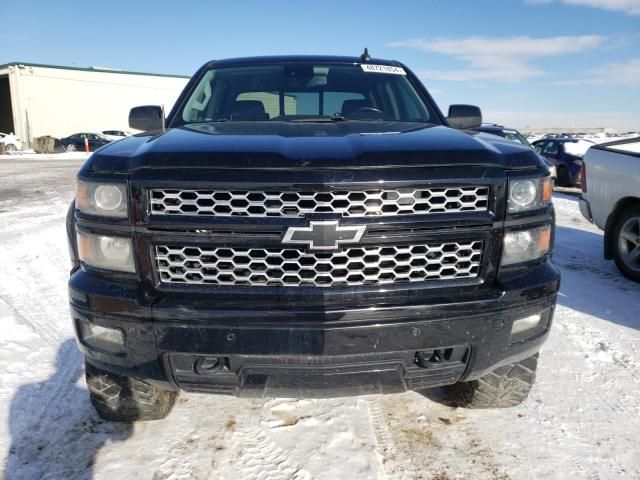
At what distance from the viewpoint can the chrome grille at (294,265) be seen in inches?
74.4

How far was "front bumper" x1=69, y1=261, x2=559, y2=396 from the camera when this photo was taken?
72.7 inches

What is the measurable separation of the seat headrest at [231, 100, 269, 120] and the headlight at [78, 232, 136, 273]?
4.47ft

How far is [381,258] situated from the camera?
6.27 ft

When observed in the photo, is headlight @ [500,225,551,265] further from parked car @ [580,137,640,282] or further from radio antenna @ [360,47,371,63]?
parked car @ [580,137,640,282]

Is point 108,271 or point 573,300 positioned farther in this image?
point 573,300

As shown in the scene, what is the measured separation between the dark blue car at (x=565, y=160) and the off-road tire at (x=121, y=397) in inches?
491

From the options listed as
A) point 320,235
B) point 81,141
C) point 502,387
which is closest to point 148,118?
point 320,235

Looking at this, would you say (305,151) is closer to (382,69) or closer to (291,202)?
(291,202)

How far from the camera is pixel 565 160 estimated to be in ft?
41.3

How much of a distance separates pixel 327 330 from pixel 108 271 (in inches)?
36.2

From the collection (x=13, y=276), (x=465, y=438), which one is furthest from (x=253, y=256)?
(x=13, y=276)

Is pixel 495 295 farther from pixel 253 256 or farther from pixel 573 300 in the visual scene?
pixel 573 300

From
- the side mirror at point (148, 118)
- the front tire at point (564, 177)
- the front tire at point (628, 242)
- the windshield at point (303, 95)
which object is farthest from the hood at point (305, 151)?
the front tire at point (564, 177)

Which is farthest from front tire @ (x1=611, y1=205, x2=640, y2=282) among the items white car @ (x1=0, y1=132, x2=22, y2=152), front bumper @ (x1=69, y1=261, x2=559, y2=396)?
white car @ (x1=0, y1=132, x2=22, y2=152)
